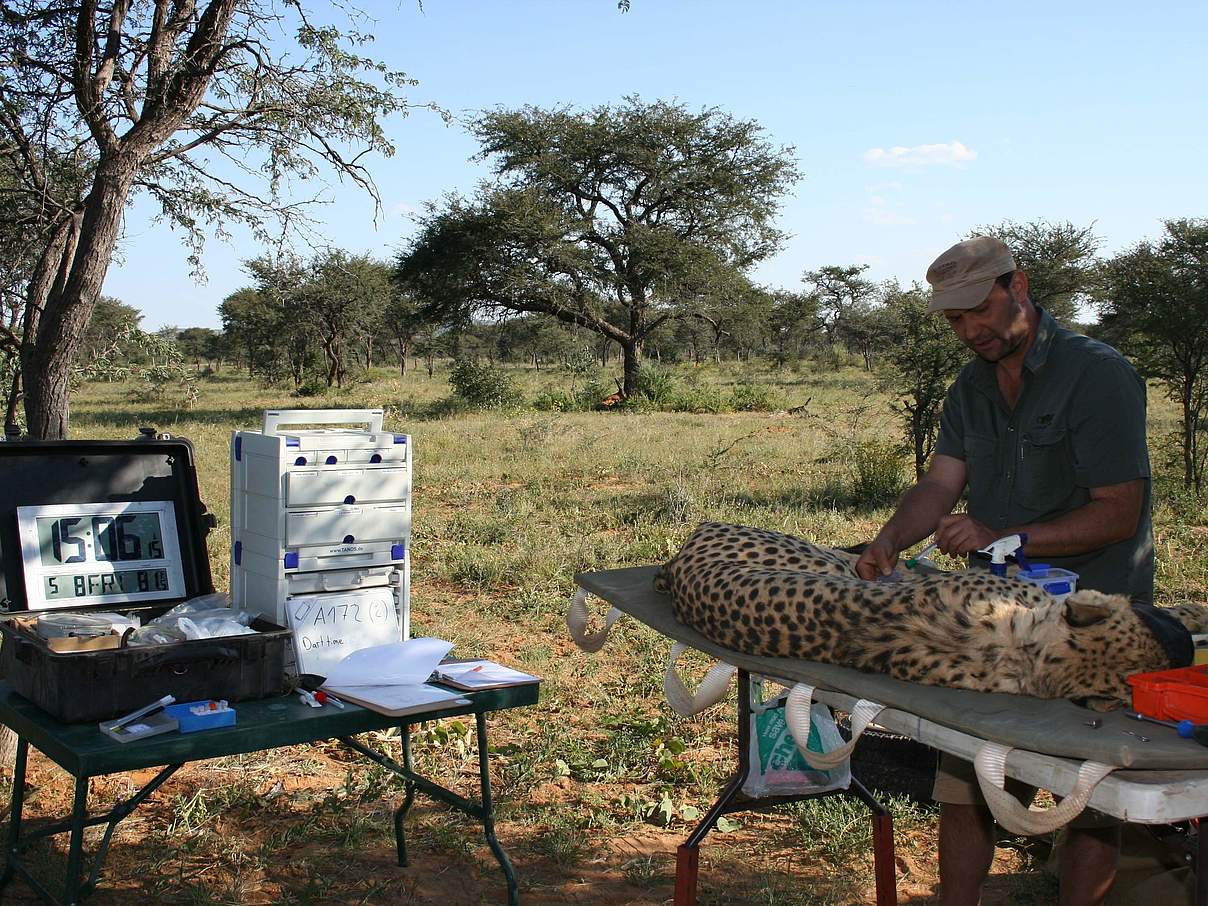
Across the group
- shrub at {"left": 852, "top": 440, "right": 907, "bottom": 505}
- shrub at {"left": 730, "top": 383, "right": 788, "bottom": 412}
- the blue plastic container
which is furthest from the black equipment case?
shrub at {"left": 730, "top": 383, "right": 788, "bottom": 412}

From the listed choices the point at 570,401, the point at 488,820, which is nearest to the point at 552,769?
the point at 488,820

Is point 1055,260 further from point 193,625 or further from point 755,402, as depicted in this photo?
point 193,625

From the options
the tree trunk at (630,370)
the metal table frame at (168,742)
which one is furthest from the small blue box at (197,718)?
the tree trunk at (630,370)

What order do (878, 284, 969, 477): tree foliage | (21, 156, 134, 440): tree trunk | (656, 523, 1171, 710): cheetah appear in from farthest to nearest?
(878, 284, 969, 477): tree foliage → (21, 156, 134, 440): tree trunk → (656, 523, 1171, 710): cheetah

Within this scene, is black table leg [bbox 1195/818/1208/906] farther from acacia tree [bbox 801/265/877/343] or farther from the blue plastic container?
acacia tree [bbox 801/265/877/343]

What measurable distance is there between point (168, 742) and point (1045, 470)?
7.22ft

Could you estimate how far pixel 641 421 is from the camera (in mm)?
17953

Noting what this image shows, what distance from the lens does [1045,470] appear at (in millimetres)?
2787

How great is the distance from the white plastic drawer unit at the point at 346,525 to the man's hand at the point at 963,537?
143 centimetres

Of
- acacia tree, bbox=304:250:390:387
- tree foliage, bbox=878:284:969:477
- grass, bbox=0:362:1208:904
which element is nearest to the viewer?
grass, bbox=0:362:1208:904

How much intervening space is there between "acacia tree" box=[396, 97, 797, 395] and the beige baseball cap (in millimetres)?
19023

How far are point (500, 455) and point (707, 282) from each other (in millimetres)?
11300

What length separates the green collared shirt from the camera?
2.63 m

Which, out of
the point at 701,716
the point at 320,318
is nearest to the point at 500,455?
the point at 701,716
